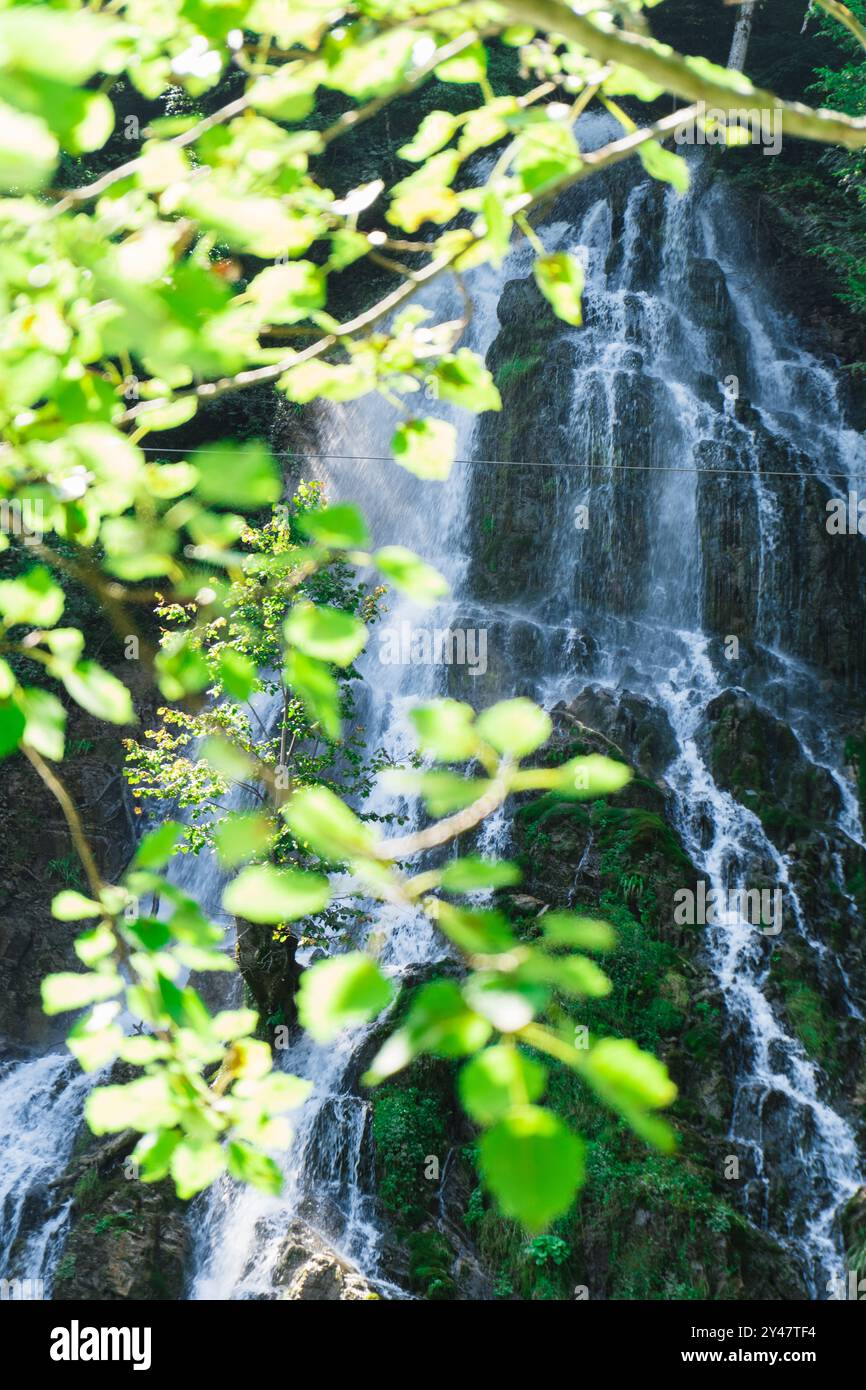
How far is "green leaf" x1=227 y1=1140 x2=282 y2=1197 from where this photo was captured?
884 millimetres

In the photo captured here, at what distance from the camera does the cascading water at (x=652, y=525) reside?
918cm

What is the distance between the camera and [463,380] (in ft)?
3.97

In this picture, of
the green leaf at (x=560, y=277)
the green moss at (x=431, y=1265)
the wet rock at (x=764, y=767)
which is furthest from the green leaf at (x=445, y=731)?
the wet rock at (x=764, y=767)

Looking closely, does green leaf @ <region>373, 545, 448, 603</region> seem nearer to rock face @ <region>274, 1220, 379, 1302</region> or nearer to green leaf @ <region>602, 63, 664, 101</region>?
green leaf @ <region>602, 63, 664, 101</region>

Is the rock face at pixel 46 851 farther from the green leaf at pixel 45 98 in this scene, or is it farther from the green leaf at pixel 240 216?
the green leaf at pixel 45 98

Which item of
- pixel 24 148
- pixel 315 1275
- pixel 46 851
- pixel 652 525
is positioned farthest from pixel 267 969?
pixel 24 148

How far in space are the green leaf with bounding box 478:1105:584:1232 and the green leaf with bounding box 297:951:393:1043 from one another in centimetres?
11

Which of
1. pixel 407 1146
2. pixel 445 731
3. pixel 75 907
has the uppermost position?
pixel 445 731

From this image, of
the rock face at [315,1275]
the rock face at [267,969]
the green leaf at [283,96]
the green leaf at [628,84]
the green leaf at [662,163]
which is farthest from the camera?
the rock face at [267,969]

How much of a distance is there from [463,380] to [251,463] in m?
0.55

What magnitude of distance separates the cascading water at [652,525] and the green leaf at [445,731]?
756cm

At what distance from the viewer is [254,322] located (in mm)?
905

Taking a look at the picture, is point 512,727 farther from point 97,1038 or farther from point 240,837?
point 97,1038
